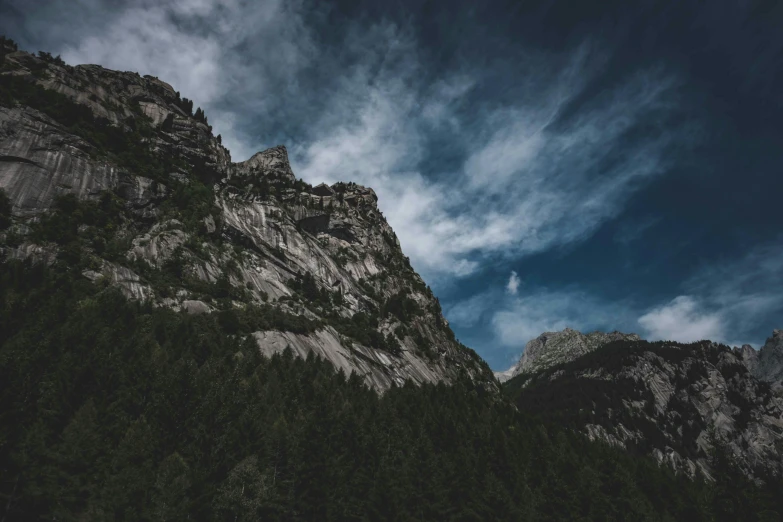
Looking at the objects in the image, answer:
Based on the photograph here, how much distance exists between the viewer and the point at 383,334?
133 m

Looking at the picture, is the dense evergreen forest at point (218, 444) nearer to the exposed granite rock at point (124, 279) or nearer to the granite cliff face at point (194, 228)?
A: the exposed granite rock at point (124, 279)

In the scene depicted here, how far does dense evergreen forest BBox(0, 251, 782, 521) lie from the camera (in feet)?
111

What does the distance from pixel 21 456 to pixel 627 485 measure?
72.9 meters

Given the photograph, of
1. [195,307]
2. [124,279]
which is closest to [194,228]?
[124,279]

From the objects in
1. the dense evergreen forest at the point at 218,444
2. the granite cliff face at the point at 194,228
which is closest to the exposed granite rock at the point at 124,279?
the granite cliff face at the point at 194,228

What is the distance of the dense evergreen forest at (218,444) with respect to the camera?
1337 inches

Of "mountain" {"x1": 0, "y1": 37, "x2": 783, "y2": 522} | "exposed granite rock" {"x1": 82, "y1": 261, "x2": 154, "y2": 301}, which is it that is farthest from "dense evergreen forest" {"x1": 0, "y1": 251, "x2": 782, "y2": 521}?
"exposed granite rock" {"x1": 82, "y1": 261, "x2": 154, "y2": 301}

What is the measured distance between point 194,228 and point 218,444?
86039 mm

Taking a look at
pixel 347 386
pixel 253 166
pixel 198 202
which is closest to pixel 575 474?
pixel 347 386

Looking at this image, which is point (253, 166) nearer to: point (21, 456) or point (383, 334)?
point (383, 334)

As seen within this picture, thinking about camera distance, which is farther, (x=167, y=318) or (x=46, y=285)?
(x=167, y=318)

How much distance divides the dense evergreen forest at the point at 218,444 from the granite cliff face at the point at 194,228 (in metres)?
15.3

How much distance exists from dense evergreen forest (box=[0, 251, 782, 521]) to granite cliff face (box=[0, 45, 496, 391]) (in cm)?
1526

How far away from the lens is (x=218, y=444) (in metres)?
42.2
